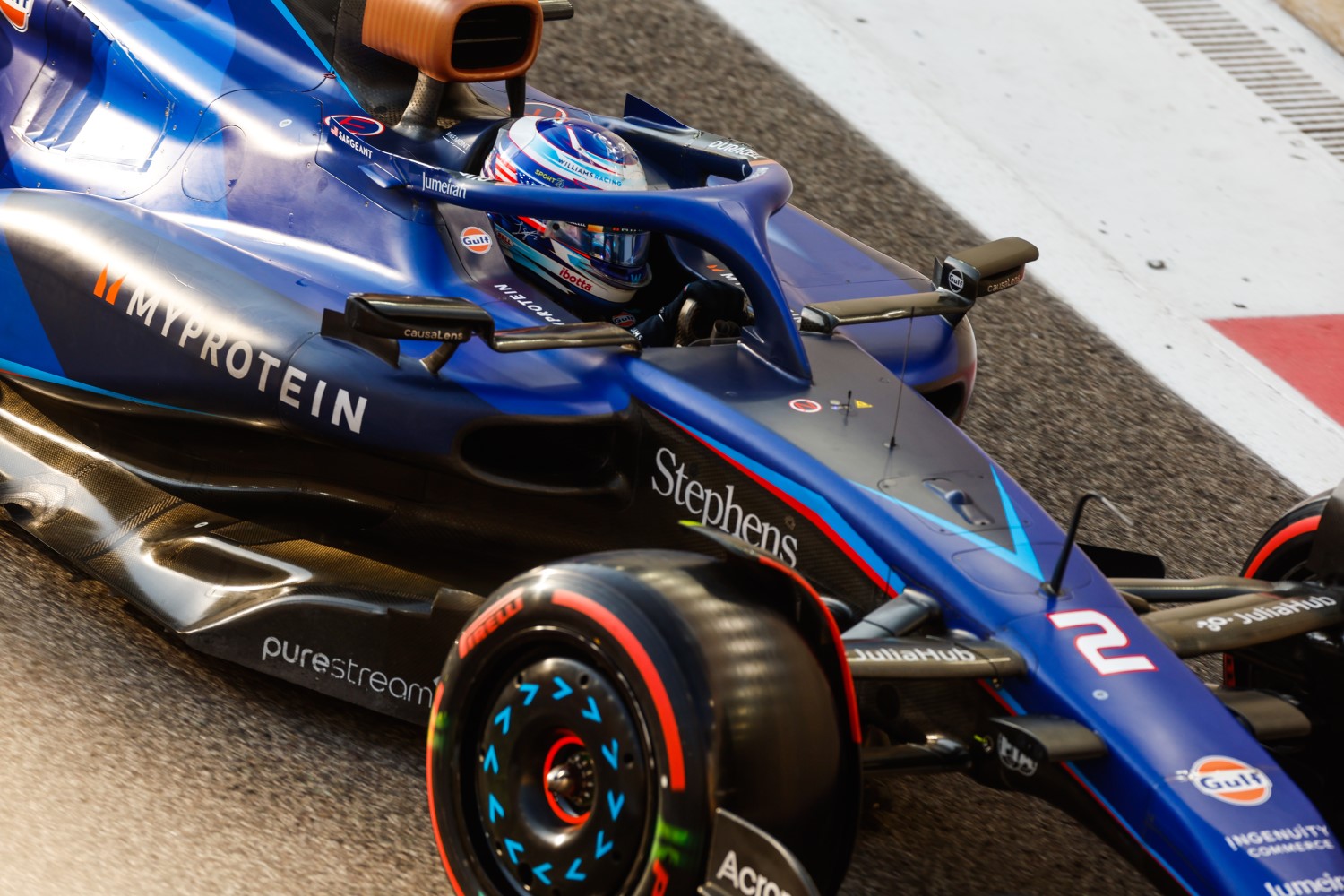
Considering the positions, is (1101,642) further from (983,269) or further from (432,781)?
(983,269)

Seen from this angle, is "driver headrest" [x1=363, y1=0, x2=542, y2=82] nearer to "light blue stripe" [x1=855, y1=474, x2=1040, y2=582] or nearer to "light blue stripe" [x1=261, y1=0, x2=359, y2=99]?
"light blue stripe" [x1=261, y1=0, x2=359, y2=99]

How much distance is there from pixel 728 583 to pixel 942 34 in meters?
6.09

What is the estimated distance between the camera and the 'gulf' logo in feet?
9.70

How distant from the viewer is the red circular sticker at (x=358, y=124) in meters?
4.45

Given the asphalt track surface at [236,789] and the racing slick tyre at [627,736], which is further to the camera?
the asphalt track surface at [236,789]

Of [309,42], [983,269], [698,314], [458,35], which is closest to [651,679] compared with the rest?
[698,314]

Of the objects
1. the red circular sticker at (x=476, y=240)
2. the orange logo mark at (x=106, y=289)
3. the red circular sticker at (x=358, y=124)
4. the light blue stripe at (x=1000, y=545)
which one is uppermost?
the red circular sticker at (x=358, y=124)

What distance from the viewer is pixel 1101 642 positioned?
126 inches

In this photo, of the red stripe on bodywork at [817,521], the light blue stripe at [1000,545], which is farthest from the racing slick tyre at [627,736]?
the light blue stripe at [1000,545]

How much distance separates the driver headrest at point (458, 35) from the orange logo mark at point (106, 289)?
91cm

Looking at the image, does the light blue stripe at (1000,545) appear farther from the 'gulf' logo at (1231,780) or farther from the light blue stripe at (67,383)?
the light blue stripe at (67,383)

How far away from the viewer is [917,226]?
6.96 meters

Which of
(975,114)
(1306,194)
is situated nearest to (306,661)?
(975,114)

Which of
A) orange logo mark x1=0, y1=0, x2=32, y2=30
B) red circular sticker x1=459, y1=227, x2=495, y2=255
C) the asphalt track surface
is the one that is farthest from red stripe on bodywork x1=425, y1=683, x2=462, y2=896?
orange logo mark x1=0, y1=0, x2=32, y2=30
